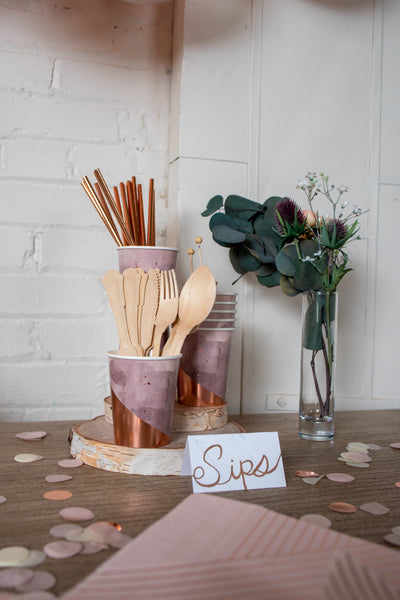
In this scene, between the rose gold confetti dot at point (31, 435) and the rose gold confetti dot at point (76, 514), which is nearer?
the rose gold confetti dot at point (76, 514)

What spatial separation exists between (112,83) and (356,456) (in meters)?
0.89

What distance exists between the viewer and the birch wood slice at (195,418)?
88 cm

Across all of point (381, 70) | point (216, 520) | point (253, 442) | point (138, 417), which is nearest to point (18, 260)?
point (138, 417)

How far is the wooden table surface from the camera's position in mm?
570

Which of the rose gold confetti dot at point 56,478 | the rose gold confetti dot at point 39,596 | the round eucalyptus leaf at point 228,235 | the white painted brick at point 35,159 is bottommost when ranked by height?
the rose gold confetti dot at point 56,478

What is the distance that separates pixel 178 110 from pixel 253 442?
74cm

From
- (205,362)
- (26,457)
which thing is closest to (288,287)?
(205,362)

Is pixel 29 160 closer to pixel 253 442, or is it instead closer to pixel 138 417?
pixel 138 417

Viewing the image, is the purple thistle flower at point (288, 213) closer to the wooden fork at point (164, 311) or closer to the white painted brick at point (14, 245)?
the wooden fork at point (164, 311)

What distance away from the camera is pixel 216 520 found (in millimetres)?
530

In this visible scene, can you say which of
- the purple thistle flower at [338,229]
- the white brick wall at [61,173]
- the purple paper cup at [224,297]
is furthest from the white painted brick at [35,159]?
the purple thistle flower at [338,229]

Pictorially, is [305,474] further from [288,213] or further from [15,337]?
[15,337]

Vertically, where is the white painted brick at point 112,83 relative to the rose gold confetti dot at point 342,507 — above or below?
above

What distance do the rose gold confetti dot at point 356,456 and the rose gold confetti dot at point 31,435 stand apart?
1.64ft
